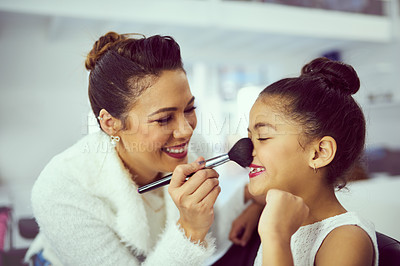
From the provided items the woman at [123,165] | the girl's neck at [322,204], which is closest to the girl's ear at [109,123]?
the woman at [123,165]

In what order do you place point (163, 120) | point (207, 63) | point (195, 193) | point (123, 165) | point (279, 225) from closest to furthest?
point (279, 225), point (195, 193), point (163, 120), point (123, 165), point (207, 63)

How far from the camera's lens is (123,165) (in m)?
0.90

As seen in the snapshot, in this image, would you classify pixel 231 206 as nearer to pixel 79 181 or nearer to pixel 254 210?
pixel 254 210

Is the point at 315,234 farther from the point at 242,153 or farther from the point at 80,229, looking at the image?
the point at 80,229

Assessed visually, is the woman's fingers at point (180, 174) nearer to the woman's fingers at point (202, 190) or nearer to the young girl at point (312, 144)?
the woman's fingers at point (202, 190)

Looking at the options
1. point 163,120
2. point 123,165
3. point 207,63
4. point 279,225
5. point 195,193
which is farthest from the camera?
point 207,63

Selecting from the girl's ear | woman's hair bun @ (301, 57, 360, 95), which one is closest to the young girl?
woman's hair bun @ (301, 57, 360, 95)

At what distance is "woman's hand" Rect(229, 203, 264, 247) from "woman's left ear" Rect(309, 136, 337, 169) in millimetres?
310

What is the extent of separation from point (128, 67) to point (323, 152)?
0.47 meters

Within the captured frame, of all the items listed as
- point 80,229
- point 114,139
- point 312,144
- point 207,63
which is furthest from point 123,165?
point 207,63

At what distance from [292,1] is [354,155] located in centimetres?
253

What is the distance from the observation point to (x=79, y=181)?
2.83ft

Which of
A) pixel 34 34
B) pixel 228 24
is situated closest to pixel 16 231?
pixel 34 34

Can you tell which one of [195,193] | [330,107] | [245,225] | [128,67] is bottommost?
[245,225]
